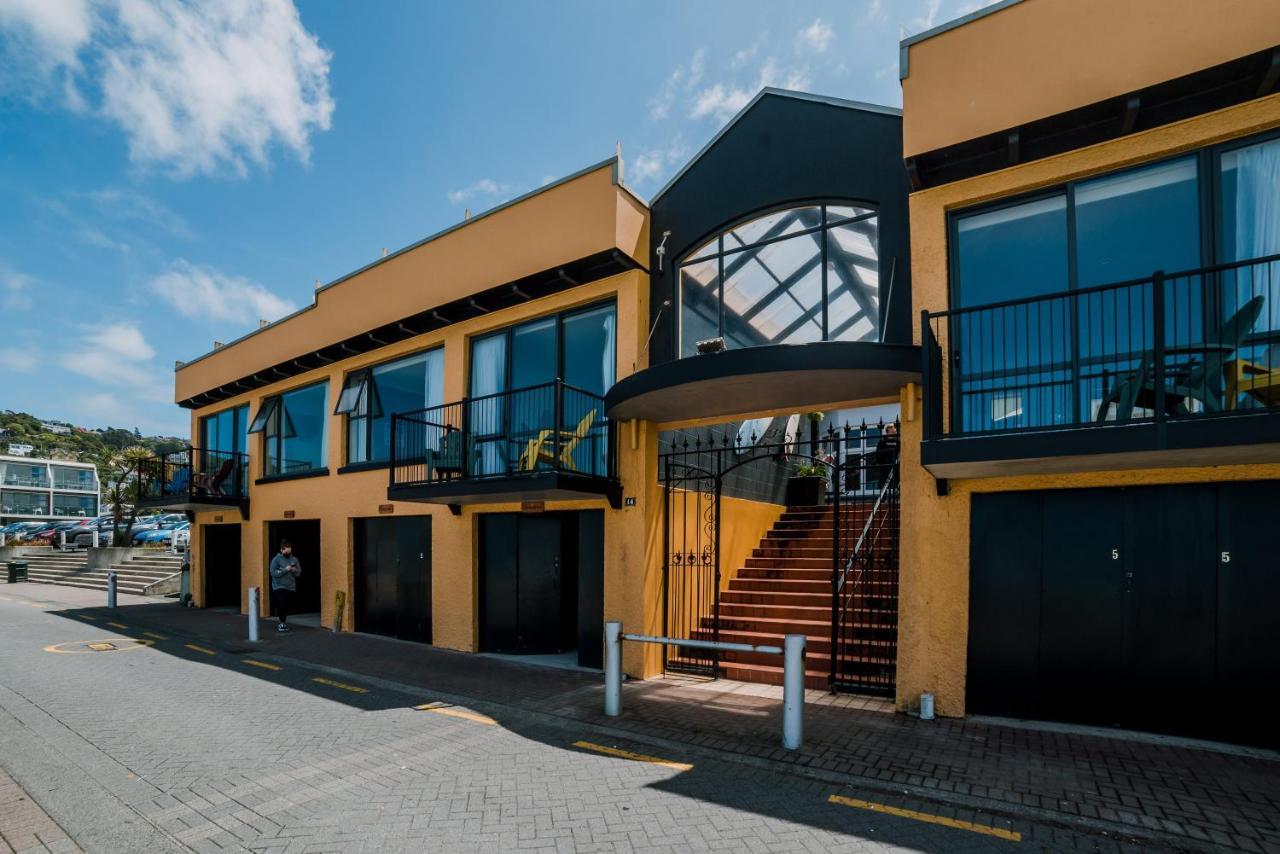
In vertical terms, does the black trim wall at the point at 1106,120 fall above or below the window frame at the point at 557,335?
above

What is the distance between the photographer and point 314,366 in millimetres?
14609

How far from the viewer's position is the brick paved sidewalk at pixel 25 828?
4.20m

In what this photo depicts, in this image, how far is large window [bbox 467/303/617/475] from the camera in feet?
31.4

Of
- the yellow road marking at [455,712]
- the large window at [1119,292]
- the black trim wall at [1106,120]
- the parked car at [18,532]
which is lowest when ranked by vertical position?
the parked car at [18,532]

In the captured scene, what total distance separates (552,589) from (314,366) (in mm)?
8223

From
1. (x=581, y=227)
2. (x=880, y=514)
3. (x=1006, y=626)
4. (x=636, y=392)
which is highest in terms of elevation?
(x=581, y=227)

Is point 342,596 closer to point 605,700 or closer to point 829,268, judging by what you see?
point 605,700

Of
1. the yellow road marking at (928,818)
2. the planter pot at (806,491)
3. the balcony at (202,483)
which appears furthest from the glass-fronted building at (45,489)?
the yellow road marking at (928,818)

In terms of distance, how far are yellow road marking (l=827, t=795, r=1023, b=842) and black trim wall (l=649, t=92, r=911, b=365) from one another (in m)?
4.59

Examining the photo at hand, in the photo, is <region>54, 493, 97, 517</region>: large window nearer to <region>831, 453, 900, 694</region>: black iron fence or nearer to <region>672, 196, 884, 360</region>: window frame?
<region>672, 196, 884, 360</region>: window frame

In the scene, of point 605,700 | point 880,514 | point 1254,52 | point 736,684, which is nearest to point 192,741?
point 605,700

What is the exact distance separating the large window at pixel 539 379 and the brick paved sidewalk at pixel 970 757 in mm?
3150

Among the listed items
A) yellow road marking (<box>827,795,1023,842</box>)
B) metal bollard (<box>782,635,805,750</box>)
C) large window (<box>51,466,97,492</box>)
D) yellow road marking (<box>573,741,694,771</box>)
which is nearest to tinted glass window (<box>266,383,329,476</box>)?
yellow road marking (<box>573,741,694,771</box>)

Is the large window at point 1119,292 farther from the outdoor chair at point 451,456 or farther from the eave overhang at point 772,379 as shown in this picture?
the outdoor chair at point 451,456
